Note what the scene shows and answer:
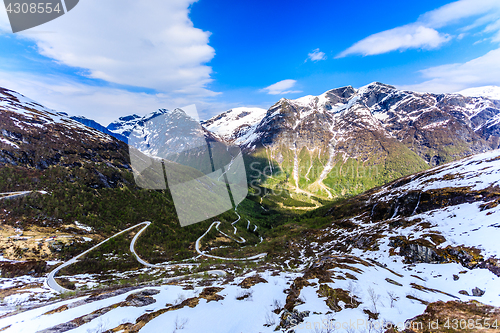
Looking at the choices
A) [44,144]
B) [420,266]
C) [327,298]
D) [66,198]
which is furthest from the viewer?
[44,144]

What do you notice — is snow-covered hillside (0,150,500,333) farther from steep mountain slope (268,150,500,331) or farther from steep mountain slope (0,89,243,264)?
steep mountain slope (0,89,243,264)

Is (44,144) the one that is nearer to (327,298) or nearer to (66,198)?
(66,198)

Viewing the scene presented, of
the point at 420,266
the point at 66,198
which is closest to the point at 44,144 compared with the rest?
the point at 66,198

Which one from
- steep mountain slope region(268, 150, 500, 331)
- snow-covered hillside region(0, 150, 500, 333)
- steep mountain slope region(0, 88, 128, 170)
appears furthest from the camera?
steep mountain slope region(0, 88, 128, 170)

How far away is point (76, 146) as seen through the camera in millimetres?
55156

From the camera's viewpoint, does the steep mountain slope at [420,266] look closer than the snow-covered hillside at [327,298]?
No

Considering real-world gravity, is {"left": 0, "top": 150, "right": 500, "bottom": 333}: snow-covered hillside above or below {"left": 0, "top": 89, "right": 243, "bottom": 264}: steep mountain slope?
below

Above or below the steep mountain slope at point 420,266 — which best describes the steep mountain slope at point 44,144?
above

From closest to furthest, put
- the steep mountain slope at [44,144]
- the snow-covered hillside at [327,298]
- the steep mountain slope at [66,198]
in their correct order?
the snow-covered hillside at [327,298]
the steep mountain slope at [66,198]
the steep mountain slope at [44,144]

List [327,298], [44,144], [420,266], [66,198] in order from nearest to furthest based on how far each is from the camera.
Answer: [327,298]
[420,266]
[66,198]
[44,144]

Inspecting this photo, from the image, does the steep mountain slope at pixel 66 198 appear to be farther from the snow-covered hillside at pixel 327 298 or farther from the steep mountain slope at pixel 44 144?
the snow-covered hillside at pixel 327 298

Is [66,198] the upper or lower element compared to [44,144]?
lower

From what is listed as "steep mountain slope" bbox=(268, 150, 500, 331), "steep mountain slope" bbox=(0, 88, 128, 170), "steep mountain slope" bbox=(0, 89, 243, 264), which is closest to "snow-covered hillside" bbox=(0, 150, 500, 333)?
"steep mountain slope" bbox=(268, 150, 500, 331)

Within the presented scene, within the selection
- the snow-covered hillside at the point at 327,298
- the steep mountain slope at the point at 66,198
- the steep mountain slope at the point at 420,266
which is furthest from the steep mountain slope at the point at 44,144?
the steep mountain slope at the point at 420,266
